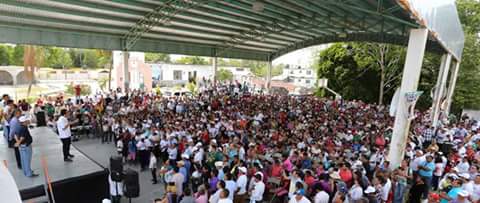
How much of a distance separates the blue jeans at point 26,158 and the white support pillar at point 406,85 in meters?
8.16

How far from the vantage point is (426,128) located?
407 inches

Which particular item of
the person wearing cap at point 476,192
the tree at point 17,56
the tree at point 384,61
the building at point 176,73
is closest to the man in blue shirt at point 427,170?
the person wearing cap at point 476,192

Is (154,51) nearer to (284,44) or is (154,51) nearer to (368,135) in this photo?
(284,44)

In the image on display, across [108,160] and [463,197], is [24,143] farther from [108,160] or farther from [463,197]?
[463,197]

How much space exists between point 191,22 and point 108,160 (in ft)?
34.3

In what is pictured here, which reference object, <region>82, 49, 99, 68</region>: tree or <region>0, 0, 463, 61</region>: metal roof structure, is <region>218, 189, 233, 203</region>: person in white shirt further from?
<region>82, 49, 99, 68</region>: tree

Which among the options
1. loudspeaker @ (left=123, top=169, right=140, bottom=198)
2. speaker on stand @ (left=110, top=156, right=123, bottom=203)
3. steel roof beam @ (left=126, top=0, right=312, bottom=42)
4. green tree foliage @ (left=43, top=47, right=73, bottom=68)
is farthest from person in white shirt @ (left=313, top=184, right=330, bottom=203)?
green tree foliage @ (left=43, top=47, right=73, bottom=68)

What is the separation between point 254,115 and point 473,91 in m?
16.0

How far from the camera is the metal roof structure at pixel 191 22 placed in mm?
11320

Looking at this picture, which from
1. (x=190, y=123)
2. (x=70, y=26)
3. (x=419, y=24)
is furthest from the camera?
(x=70, y=26)

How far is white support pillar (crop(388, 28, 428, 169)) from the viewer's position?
Result: 21.9 feet

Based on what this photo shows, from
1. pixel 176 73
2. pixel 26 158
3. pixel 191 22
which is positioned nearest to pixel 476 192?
pixel 26 158

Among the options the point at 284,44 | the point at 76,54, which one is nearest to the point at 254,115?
the point at 284,44

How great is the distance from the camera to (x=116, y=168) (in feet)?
18.0
